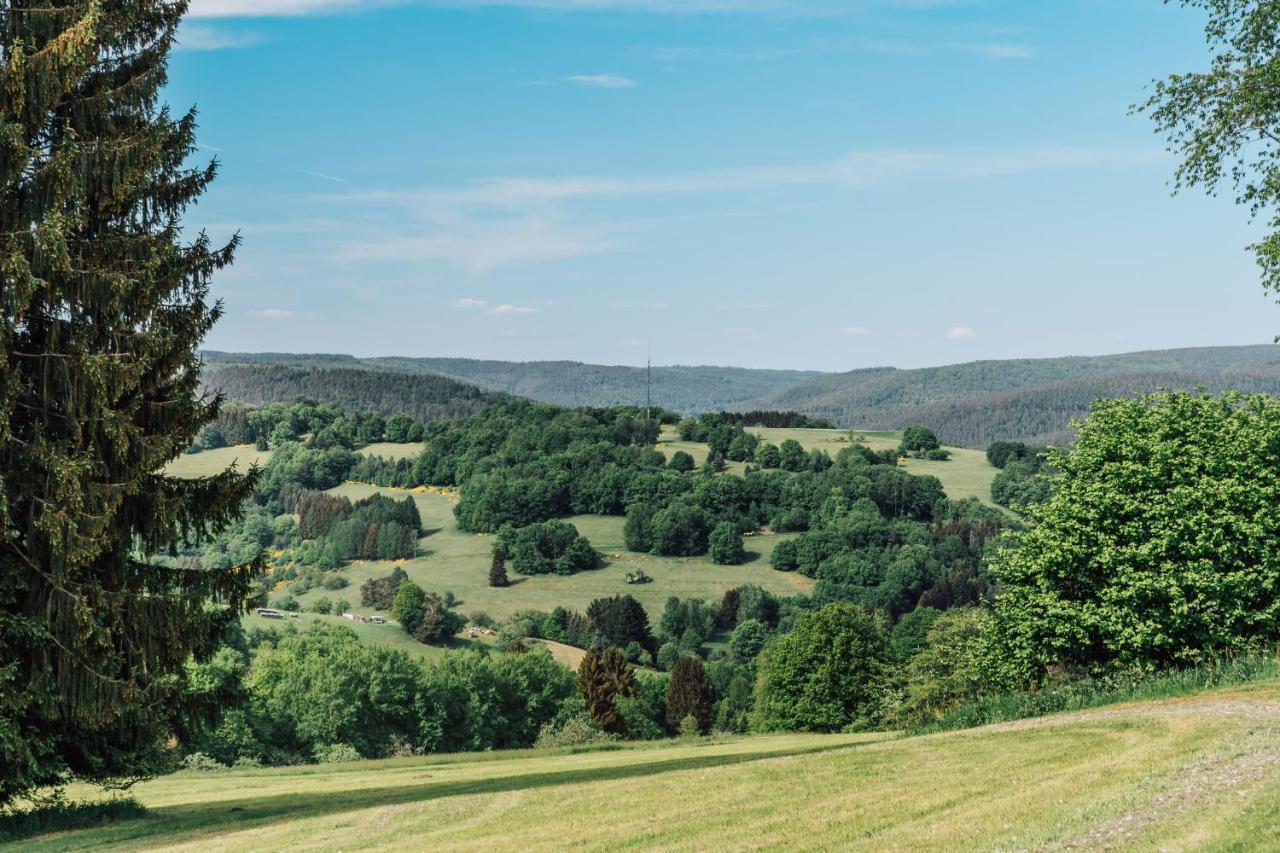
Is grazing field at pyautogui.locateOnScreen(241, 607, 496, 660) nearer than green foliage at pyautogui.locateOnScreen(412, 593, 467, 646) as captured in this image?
Yes

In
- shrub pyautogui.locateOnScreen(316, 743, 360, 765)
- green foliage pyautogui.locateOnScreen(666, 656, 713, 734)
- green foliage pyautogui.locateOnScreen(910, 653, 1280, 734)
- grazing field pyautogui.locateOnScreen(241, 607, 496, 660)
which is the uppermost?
green foliage pyautogui.locateOnScreen(910, 653, 1280, 734)

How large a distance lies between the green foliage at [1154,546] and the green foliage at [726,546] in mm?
132721

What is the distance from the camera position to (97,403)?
62.9 ft

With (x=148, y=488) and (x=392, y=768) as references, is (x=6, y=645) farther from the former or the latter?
(x=392, y=768)

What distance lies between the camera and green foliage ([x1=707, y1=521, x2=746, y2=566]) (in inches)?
6658

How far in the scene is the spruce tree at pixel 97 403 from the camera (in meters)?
18.8

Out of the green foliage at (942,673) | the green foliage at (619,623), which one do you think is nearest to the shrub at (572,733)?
the green foliage at (942,673)

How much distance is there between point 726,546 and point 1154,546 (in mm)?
138334

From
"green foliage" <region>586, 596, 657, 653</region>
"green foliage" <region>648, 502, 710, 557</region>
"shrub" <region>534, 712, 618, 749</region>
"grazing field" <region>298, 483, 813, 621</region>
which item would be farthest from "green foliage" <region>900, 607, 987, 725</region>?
"green foliage" <region>648, 502, 710, 557</region>

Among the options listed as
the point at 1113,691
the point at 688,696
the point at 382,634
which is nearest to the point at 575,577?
the point at 382,634

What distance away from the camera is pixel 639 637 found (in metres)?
140

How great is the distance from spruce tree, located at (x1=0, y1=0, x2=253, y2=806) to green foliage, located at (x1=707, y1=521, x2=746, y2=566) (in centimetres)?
14892

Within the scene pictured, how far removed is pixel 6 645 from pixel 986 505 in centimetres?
18025

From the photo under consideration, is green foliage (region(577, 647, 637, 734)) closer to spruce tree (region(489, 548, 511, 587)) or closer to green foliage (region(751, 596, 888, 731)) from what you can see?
green foliage (region(751, 596, 888, 731))
